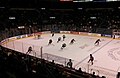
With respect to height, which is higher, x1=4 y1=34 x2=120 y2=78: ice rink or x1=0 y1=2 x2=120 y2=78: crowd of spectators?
x1=0 y1=2 x2=120 y2=78: crowd of spectators

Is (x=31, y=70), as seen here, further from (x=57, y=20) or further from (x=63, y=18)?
(x=63, y=18)

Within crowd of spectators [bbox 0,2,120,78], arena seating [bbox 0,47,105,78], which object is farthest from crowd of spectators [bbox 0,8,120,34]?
arena seating [bbox 0,47,105,78]

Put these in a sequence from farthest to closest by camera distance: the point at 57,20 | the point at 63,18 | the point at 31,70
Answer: the point at 63,18 → the point at 57,20 → the point at 31,70

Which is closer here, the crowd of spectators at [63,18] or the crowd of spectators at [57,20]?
the crowd of spectators at [57,20]

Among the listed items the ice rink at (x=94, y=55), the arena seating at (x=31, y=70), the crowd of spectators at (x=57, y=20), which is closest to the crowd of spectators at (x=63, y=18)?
the crowd of spectators at (x=57, y=20)

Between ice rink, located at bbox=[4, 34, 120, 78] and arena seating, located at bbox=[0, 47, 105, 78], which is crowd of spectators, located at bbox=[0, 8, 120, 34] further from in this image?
arena seating, located at bbox=[0, 47, 105, 78]

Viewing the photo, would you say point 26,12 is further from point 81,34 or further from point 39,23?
point 81,34

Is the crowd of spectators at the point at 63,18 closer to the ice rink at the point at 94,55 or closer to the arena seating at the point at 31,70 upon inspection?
the ice rink at the point at 94,55

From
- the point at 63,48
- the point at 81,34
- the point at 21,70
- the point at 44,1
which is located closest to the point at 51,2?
the point at 44,1

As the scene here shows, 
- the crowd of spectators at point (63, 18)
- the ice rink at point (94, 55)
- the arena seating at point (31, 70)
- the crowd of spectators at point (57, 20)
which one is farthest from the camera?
the crowd of spectators at point (63, 18)

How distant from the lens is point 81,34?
25.0m

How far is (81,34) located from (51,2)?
31.2 ft

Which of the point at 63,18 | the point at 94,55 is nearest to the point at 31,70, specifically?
the point at 94,55

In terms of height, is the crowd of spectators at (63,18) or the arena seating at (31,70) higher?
the crowd of spectators at (63,18)
